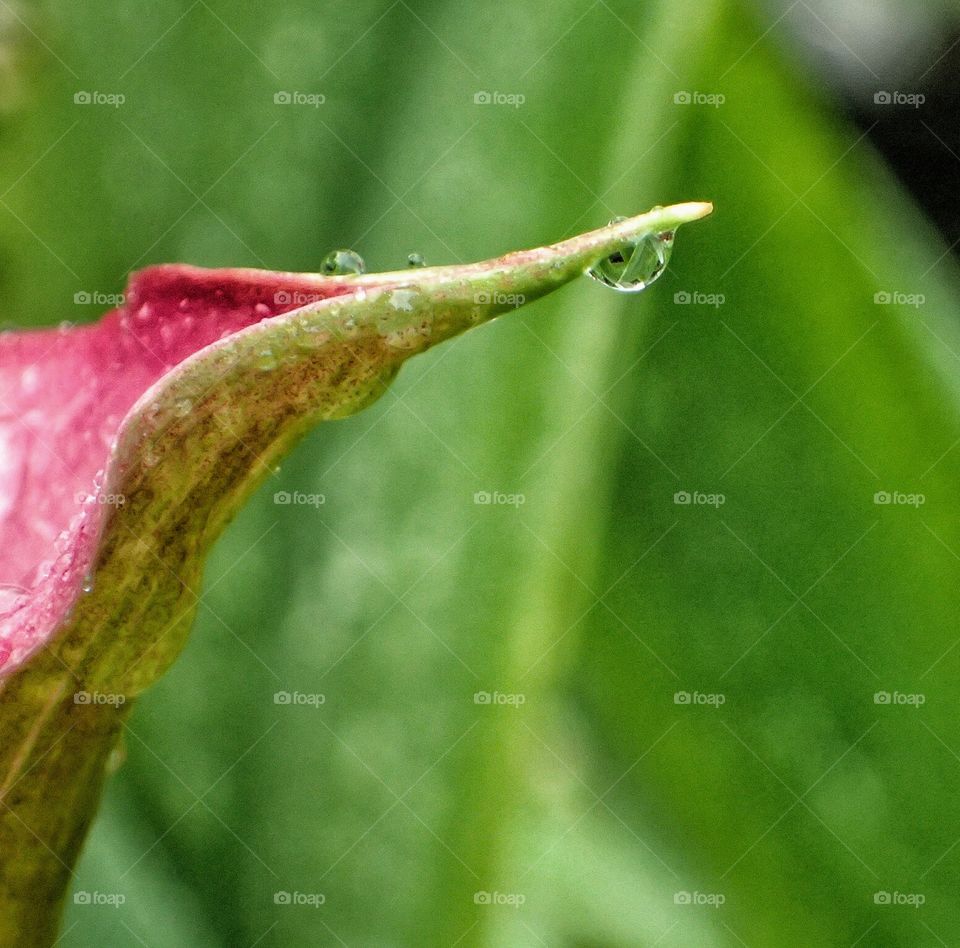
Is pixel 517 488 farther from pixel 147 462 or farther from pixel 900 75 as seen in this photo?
pixel 900 75

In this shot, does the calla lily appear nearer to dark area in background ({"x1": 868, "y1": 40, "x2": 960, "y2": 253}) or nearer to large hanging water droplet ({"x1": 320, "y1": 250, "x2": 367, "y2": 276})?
large hanging water droplet ({"x1": 320, "y1": 250, "x2": 367, "y2": 276})

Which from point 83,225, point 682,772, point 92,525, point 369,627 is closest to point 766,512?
point 682,772

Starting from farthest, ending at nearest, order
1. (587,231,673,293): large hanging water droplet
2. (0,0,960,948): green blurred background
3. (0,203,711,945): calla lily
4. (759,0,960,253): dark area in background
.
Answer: (759,0,960,253): dark area in background → (0,0,960,948): green blurred background → (587,231,673,293): large hanging water droplet → (0,203,711,945): calla lily

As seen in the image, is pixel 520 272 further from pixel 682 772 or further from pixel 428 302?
pixel 682 772

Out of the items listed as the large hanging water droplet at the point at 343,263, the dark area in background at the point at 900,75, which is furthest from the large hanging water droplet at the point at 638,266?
the dark area in background at the point at 900,75

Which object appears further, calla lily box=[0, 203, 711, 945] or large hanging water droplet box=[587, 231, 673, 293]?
large hanging water droplet box=[587, 231, 673, 293]

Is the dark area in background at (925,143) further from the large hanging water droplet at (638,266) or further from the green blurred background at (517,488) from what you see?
the large hanging water droplet at (638,266)

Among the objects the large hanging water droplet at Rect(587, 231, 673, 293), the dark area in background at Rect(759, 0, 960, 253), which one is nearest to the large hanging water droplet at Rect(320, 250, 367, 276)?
the large hanging water droplet at Rect(587, 231, 673, 293)
